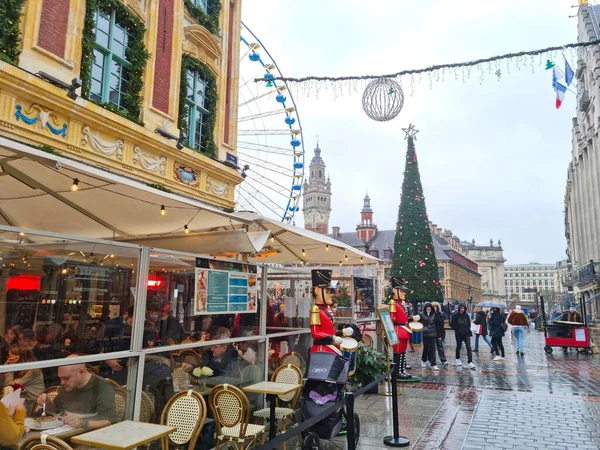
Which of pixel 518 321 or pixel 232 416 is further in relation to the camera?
pixel 518 321

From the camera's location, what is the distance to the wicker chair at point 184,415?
4.54 meters

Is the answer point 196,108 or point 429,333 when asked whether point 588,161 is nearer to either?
point 429,333

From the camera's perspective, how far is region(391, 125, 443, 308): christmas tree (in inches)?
1194

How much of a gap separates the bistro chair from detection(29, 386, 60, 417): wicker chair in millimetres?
→ 3914

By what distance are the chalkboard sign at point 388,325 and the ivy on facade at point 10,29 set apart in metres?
8.70

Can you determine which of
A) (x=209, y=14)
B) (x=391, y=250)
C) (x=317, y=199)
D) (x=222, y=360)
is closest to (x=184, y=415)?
(x=222, y=360)

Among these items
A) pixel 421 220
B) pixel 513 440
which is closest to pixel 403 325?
pixel 513 440

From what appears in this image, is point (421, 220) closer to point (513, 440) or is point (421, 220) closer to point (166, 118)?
point (166, 118)

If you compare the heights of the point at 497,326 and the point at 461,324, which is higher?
the point at 461,324

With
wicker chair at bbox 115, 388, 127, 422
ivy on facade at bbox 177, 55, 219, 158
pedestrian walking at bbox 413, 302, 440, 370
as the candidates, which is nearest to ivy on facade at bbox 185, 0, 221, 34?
ivy on facade at bbox 177, 55, 219, 158

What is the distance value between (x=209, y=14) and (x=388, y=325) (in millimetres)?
11360

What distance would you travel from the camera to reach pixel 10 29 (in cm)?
852

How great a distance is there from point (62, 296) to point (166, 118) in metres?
8.67

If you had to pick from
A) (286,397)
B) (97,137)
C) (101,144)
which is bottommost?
(286,397)
